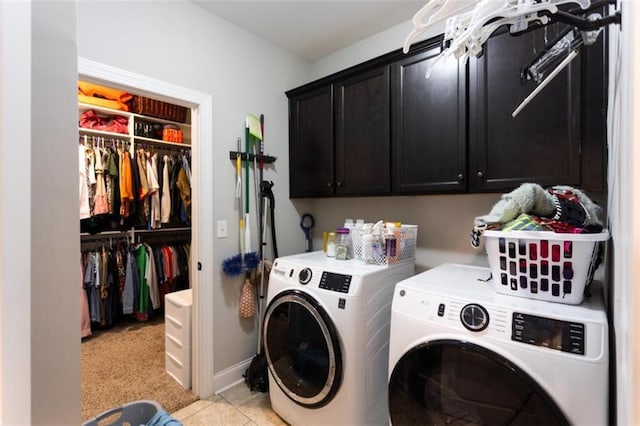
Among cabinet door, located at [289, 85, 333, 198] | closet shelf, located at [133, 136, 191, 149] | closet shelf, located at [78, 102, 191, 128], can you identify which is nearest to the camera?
cabinet door, located at [289, 85, 333, 198]

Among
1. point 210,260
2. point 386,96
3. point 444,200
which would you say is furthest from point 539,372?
point 210,260

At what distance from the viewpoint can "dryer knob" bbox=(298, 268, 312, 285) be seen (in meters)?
1.60

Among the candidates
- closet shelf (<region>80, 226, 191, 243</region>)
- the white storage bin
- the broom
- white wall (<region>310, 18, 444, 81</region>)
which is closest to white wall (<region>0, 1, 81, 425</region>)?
the broom

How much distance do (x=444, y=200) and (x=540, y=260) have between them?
0.95 metres

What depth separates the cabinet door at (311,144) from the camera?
7.28 feet

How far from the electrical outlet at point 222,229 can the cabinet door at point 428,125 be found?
1210 mm

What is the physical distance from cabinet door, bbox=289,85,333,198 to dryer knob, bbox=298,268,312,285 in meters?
0.78

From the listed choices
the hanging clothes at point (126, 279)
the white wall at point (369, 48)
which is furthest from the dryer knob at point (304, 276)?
the hanging clothes at point (126, 279)

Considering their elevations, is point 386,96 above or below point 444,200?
above

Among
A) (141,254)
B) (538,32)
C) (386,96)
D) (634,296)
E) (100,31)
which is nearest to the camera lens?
(634,296)

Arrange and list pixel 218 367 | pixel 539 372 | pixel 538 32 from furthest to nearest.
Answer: pixel 218 367
pixel 538 32
pixel 539 372

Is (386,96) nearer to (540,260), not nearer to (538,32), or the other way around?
(538,32)

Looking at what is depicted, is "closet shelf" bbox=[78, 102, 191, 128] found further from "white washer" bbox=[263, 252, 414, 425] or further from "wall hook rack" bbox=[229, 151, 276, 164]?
"white washer" bbox=[263, 252, 414, 425]

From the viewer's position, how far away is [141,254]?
3117mm
